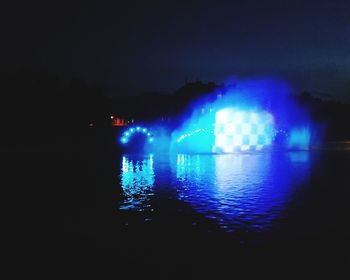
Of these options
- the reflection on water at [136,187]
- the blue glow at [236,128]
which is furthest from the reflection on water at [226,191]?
the blue glow at [236,128]

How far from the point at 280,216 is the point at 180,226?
140 inches

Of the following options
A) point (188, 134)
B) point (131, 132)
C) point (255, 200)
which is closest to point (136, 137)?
point (131, 132)

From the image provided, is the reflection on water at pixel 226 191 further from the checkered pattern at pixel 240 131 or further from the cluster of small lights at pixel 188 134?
the cluster of small lights at pixel 188 134

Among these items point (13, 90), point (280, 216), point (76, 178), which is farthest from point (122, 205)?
point (13, 90)

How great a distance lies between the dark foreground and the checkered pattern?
3902 cm

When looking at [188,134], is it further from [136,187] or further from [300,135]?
[136,187]

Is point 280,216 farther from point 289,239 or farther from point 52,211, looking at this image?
point 52,211

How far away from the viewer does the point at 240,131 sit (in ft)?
189

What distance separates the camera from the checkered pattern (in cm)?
5703

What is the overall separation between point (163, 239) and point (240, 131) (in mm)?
48004

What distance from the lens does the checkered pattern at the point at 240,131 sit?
57031 millimetres

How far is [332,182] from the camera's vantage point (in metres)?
21.7

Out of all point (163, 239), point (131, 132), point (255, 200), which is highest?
point (131, 132)

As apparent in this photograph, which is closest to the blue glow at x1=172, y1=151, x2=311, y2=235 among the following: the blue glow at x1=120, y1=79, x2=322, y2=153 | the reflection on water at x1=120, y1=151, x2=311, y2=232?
the reflection on water at x1=120, y1=151, x2=311, y2=232
